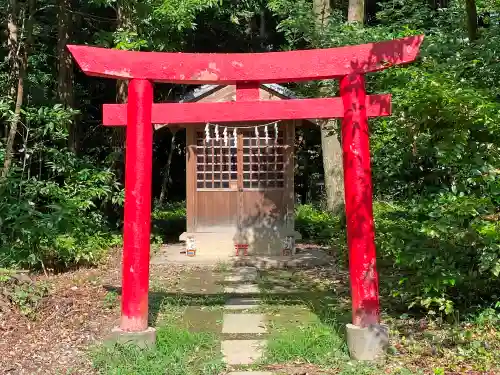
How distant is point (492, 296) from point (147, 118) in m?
4.00

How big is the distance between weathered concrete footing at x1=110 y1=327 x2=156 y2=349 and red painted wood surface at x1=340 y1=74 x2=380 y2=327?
1917 mm

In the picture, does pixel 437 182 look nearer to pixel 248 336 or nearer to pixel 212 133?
pixel 248 336

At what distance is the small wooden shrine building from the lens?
1029 centimetres

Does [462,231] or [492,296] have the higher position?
[462,231]

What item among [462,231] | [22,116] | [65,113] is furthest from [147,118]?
[22,116]

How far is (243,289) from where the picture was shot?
25.6 feet

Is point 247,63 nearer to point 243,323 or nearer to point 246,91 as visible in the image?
point 246,91

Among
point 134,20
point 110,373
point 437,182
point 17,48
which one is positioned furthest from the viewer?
point 134,20

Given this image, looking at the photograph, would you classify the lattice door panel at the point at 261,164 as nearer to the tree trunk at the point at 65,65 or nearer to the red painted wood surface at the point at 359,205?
the tree trunk at the point at 65,65

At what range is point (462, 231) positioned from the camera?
5031 millimetres

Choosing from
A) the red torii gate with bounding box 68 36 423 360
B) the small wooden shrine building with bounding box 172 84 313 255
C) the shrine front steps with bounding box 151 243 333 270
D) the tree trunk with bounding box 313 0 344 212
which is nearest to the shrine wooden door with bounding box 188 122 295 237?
the small wooden shrine building with bounding box 172 84 313 255

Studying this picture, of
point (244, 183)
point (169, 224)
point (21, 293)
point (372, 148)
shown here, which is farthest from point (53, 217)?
point (169, 224)

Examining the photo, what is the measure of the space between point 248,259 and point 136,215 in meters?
4.92

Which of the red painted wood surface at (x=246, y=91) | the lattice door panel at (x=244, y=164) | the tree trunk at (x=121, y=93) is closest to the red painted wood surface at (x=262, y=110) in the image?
the red painted wood surface at (x=246, y=91)
